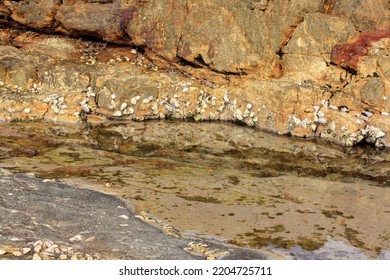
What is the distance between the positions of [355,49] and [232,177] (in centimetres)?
489

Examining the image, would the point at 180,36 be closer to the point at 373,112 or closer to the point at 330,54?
the point at 330,54

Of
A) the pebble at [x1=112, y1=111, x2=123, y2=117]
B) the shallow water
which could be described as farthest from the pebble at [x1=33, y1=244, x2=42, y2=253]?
the pebble at [x1=112, y1=111, x2=123, y2=117]

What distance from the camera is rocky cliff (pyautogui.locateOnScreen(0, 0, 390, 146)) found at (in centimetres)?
1259

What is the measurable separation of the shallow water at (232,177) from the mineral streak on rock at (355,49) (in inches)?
86.3

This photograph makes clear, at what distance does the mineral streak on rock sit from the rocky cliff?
0.02 m

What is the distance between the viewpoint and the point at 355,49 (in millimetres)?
12805

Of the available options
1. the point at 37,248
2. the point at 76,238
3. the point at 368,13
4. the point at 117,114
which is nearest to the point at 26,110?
the point at 117,114

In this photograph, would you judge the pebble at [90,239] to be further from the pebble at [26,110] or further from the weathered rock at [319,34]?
the weathered rock at [319,34]

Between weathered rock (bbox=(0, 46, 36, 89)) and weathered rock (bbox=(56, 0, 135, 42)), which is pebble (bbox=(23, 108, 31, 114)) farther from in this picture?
weathered rock (bbox=(56, 0, 135, 42))

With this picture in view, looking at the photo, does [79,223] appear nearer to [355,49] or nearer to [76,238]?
[76,238]

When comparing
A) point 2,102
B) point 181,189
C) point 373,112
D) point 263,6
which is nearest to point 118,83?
point 2,102

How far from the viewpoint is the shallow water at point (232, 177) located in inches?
313

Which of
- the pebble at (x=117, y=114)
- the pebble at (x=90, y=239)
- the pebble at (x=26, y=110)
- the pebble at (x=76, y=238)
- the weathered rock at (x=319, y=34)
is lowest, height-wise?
the pebble at (x=26, y=110)

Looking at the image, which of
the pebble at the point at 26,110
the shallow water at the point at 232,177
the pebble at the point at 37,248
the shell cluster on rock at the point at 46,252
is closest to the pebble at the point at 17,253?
the shell cluster on rock at the point at 46,252
